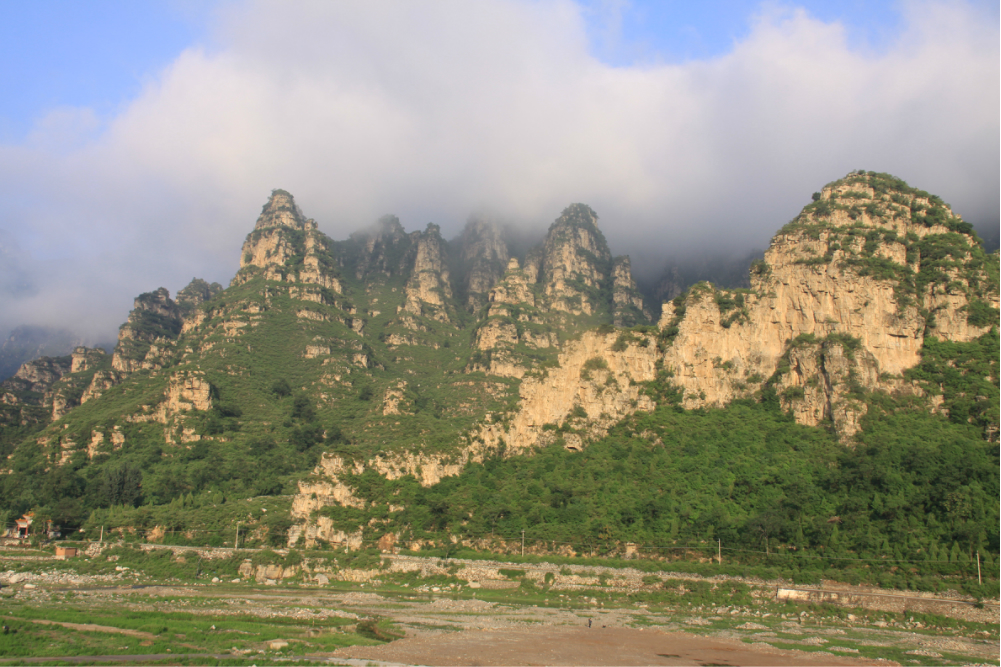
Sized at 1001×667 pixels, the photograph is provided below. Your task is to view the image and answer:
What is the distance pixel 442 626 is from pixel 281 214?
440 feet

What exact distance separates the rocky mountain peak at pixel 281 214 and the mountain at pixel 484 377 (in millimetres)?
3862

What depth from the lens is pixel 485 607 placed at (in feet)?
Answer: 147

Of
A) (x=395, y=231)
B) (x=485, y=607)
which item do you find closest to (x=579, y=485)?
(x=485, y=607)

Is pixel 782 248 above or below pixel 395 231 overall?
below

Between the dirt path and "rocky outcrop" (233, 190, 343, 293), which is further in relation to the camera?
"rocky outcrop" (233, 190, 343, 293)

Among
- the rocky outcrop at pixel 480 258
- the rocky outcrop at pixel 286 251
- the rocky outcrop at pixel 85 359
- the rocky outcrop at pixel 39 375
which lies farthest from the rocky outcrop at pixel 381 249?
the rocky outcrop at pixel 39 375

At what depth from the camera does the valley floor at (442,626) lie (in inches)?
1104

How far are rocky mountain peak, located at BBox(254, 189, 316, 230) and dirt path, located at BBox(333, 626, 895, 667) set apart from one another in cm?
13307

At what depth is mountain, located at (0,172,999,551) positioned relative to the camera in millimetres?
60594

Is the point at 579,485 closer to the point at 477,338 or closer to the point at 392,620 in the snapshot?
the point at 392,620

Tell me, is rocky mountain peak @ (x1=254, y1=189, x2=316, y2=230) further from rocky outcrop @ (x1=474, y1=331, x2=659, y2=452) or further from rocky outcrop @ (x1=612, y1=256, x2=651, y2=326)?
rocky outcrop @ (x1=474, y1=331, x2=659, y2=452)

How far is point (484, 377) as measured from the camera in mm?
125938

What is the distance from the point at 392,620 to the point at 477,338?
102m

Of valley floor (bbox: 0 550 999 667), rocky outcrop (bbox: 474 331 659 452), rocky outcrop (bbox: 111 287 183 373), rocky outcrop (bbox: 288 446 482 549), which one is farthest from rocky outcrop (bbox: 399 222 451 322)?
valley floor (bbox: 0 550 999 667)
